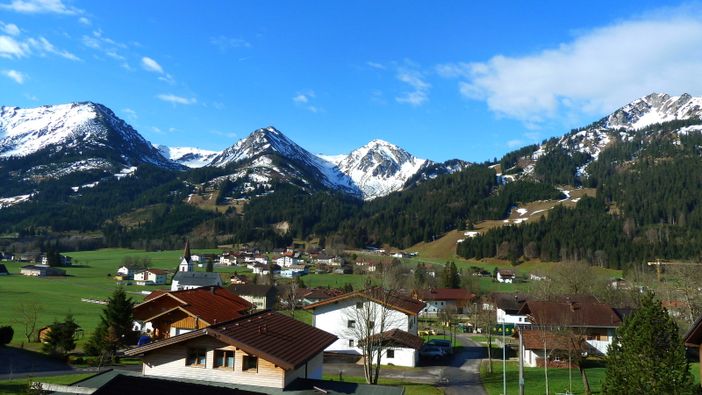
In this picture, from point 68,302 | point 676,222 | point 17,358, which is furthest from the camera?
point 676,222

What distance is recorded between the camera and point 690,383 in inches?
570

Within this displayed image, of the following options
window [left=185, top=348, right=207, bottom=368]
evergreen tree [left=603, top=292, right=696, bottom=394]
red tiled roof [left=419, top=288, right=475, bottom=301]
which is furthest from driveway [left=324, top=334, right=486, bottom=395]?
red tiled roof [left=419, top=288, right=475, bottom=301]

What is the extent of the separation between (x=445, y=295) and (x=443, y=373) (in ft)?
208


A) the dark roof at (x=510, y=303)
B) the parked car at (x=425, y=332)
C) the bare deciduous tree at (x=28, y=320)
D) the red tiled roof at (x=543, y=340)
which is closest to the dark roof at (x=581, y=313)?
the red tiled roof at (x=543, y=340)

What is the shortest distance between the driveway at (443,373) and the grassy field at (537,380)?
0.79m

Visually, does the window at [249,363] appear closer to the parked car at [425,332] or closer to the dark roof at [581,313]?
the dark roof at [581,313]

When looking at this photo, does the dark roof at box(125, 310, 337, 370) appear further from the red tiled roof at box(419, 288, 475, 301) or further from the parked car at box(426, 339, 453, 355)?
the red tiled roof at box(419, 288, 475, 301)

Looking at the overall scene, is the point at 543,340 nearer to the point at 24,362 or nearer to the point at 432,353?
the point at 432,353

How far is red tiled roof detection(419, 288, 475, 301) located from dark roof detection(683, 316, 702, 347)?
83164 mm

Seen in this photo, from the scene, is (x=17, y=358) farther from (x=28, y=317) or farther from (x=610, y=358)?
(x=610, y=358)

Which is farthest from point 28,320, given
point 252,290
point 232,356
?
point 252,290

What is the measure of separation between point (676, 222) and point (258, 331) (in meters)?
217

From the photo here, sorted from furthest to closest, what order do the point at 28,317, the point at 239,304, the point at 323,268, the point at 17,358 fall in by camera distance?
the point at 323,268 → the point at 28,317 → the point at 239,304 → the point at 17,358

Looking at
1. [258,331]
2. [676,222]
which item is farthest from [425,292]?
[676,222]
